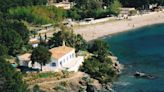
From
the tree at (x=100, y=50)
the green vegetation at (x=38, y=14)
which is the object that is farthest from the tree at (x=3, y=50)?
the green vegetation at (x=38, y=14)

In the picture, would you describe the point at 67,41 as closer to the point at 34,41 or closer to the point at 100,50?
the point at 100,50

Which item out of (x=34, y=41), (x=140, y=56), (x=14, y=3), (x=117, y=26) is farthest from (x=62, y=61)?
(x=14, y=3)

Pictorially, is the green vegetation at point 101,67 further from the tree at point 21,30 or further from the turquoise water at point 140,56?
the tree at point 21,30

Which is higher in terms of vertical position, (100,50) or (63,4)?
(100,50)

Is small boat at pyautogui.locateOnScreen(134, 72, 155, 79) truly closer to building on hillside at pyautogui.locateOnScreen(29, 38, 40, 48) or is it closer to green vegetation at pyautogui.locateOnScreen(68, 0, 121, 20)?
building on hillside at pyautogui.locateOnScreen(29, 38, 40, 48)

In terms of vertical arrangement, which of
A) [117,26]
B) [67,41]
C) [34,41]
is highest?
[67,41]
